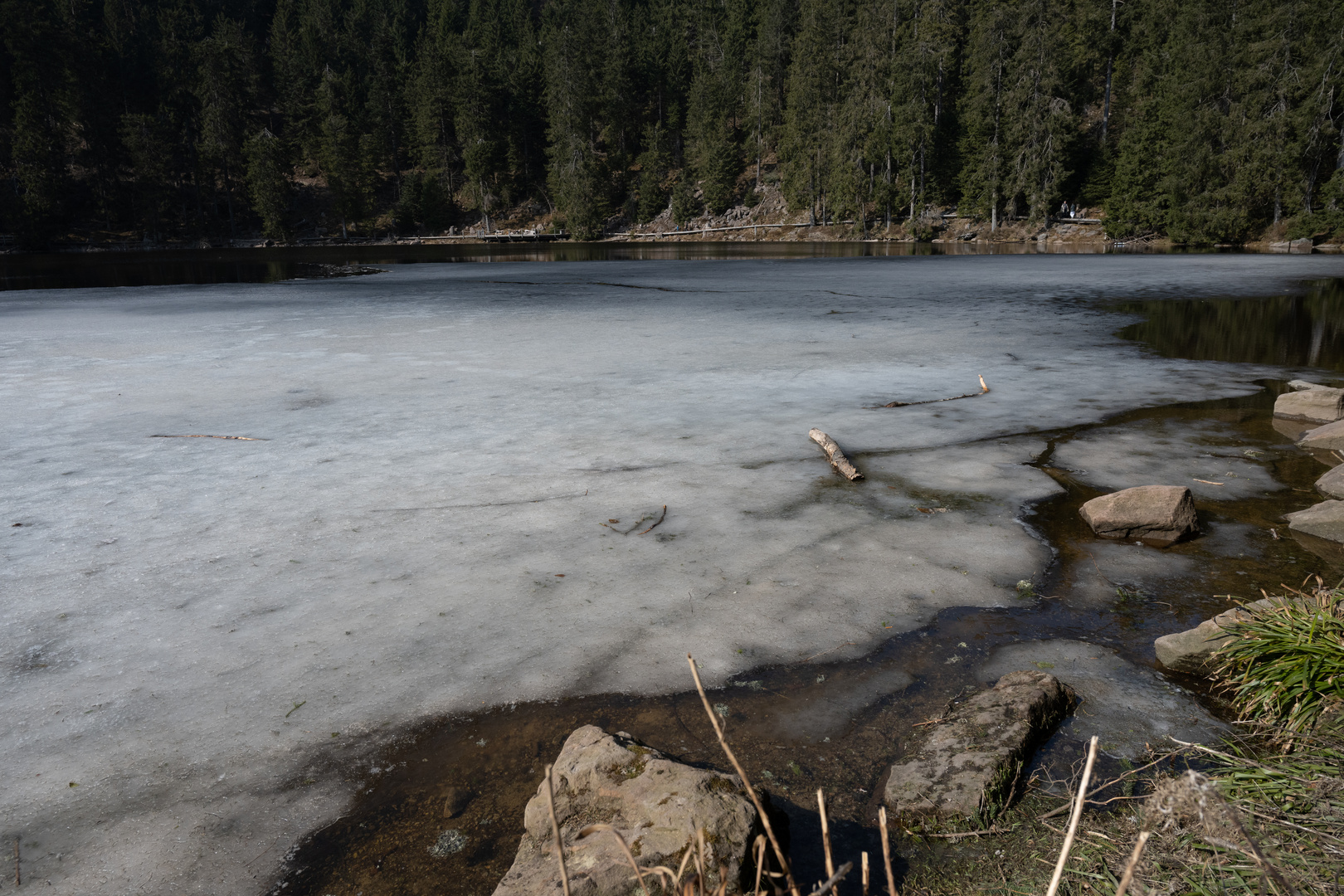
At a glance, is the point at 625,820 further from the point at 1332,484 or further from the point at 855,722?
the point at 1332,484

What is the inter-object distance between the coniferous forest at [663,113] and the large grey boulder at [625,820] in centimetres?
4069

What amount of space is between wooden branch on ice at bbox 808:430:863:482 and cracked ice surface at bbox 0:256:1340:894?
9 cm

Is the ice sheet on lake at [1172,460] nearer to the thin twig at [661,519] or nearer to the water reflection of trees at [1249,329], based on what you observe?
the thin twig at [661,519]

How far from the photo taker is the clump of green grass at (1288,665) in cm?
220

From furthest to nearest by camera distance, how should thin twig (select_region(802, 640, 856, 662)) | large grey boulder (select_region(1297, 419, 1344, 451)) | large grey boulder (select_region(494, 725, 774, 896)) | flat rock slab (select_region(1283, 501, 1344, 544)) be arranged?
large grey boulder (select_region(1297, 419, 1344, 451)) → flat rock slab (select_region(1283, 501, 1344, 544)) → thin twig (select_region(802, 640, 856, 662)) → large grey boulder (select_region(494, 725, 774, 896))

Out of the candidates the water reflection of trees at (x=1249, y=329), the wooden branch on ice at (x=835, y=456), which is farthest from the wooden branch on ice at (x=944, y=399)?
Answer: the water reflection of trees at (x=1249, y=329)

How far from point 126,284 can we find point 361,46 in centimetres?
8411

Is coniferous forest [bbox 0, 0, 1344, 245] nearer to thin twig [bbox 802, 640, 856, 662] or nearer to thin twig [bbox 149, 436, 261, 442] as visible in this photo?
thin twig [bbox 802, 640, 856, 662]

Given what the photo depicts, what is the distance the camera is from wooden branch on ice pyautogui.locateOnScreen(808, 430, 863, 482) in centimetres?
471

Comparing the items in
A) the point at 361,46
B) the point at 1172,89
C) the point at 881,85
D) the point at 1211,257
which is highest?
the point at 361,46

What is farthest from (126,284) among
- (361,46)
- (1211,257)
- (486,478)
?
(361,46)

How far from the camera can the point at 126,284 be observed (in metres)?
22.5

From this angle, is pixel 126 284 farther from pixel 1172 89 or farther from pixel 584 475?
pixel 1172 89

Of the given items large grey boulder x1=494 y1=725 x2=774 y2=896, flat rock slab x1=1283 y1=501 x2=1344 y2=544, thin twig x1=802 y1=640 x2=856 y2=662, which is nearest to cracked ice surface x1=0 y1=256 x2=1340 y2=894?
thin twig x1=802 y1=640 x2=856 y2=662
